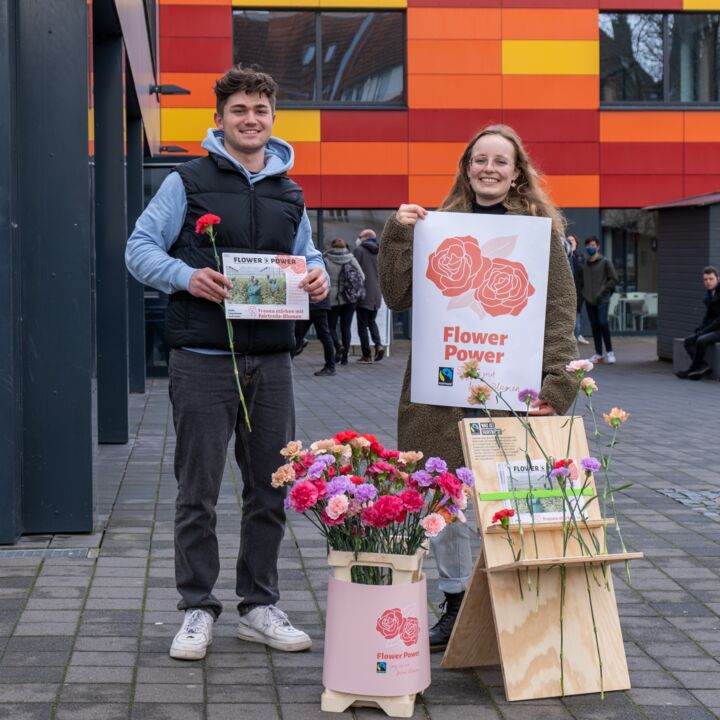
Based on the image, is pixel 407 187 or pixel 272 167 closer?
pixel 272 167

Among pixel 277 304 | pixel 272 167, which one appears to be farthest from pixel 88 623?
pixel 272 167

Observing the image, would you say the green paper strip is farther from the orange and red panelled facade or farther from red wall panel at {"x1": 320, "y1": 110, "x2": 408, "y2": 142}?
red wall panel at {"x1": 320, "y1": 110, "x2": 408, "y2": 142}

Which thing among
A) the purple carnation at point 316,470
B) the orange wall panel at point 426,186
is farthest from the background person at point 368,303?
the purple carnation at point 316,470

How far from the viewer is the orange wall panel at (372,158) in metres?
25.1

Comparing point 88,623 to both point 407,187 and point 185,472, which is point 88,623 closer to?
point 185,472

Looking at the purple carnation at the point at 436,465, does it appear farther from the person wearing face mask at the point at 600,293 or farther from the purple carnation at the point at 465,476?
the person wearing face mask at the point at 600,293

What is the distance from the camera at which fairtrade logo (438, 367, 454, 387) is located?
4.80 m

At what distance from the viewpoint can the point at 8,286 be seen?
664 cm

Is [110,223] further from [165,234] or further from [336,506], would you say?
[336,506]

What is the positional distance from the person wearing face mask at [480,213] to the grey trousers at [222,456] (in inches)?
18.1

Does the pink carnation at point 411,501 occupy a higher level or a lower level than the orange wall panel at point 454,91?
lower

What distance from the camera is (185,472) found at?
4.85 meters

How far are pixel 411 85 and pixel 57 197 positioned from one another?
18.8 m

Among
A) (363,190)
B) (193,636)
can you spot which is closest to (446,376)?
(193,636)
